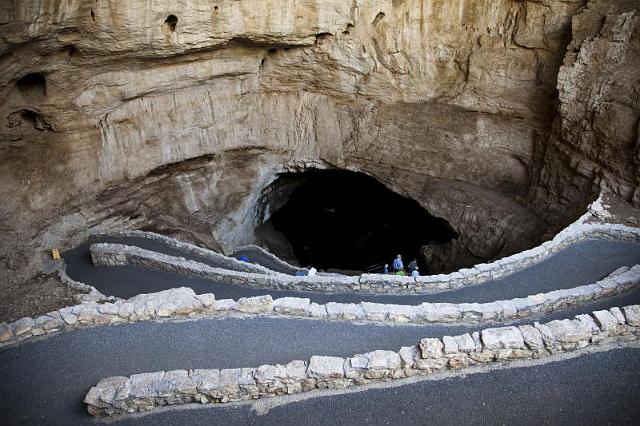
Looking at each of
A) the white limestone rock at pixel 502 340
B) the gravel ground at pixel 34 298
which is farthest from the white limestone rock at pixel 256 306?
the gravel ground at pixel 34 298

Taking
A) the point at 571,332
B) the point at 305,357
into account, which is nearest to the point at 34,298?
the point at 305,357

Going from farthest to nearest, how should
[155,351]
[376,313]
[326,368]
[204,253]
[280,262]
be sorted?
[280,262] < [204,253] < [376,313] < [155,351] < [326,368]

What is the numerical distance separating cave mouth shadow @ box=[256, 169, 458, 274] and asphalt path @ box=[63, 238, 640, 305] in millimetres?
8696

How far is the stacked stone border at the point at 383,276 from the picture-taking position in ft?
34.9

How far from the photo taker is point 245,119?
19562 millimetres

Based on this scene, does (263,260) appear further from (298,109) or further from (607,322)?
(607,322)

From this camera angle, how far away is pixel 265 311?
8.42 metres

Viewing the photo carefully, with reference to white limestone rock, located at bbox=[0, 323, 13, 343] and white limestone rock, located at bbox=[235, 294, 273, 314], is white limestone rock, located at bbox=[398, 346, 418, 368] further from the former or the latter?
white limestone rock, located at bbox=[0, 323, 13, 343]

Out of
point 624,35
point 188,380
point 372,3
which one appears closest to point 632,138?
point 624,35

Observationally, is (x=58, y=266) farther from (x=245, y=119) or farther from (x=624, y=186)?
(x=624, y=186)

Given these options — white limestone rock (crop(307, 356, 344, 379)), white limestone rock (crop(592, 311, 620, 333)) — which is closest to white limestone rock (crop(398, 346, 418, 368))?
white limestone rock (crop(307, 356, 344, 379))

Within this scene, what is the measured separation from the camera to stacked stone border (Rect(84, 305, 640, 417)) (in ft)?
21.9

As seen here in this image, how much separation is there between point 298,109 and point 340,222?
29.0 feet

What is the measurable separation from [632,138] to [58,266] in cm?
1718
